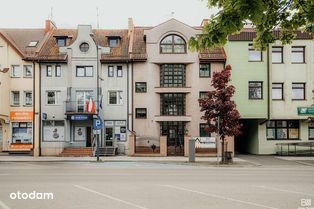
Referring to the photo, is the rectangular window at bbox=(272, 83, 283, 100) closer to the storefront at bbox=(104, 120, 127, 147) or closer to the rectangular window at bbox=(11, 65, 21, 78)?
the storefront at bbox=(104, 120, 127, 147)

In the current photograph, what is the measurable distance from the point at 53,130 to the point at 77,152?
11.4ft

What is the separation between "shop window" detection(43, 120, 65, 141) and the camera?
39281mm

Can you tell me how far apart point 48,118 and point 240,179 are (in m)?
25.4

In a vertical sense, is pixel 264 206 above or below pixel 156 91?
below

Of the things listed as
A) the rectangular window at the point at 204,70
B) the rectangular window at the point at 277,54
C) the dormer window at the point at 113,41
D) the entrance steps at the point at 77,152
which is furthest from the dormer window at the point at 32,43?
the rectangular window at the point at 277,54

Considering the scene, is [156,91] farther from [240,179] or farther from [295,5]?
[295,5]

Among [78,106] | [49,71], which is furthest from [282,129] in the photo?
[49,71]

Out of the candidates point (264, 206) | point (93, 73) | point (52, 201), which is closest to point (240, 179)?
point (264, 206)

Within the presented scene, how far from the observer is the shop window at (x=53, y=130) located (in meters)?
39.3

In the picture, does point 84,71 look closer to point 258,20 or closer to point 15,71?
point 15,71

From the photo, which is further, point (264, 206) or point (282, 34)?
point (264, 206)

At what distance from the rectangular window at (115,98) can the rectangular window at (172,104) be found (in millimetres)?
3823

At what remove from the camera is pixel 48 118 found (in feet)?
129

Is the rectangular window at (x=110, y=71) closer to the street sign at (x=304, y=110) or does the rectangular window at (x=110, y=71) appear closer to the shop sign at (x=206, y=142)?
the shop sign at (x=206, y=142)
